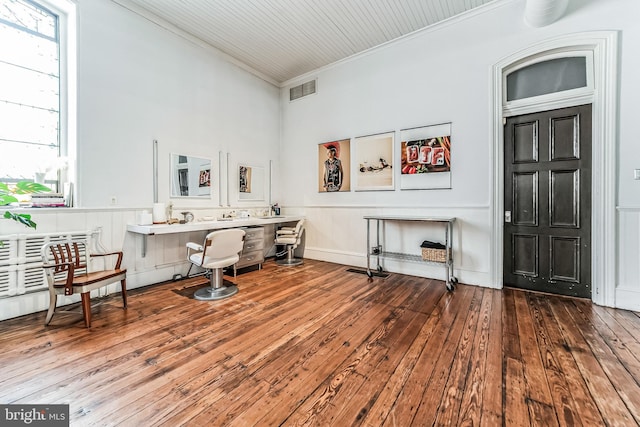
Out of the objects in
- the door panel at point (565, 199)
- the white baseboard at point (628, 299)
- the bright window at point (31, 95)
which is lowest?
the white baseboard at point (628, 299)

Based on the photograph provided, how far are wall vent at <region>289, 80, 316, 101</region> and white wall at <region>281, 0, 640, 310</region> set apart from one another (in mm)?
142

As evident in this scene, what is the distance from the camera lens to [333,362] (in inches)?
76.5

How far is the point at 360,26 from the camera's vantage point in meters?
4.00

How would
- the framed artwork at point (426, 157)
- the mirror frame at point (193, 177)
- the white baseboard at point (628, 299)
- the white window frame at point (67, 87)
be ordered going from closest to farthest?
the white baseboard at point (628, 299), the white window frame at point (67, 87), the framed artwork at point (426, 157), the mirror frame at point (193, 177)

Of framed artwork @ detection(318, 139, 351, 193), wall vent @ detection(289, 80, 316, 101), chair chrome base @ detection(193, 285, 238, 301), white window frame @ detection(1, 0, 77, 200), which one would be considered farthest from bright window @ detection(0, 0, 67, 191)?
framed artwork @ detection(318, 139, 351, 193)

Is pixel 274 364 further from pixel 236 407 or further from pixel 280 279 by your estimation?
pixel 280 279

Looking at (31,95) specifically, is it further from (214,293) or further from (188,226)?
(214,293)

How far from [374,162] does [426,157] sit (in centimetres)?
86

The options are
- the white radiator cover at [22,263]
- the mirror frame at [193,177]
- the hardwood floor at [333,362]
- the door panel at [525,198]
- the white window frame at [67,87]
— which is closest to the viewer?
the hardwood floor at [333,362]

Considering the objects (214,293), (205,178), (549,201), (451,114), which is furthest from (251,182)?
(549,201)

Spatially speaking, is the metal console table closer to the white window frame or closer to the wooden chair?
the wooden chair

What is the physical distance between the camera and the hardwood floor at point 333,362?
58.5 inches

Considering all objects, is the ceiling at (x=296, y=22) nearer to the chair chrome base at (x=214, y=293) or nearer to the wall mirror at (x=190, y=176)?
the wall mirror at (x=190, y=176)

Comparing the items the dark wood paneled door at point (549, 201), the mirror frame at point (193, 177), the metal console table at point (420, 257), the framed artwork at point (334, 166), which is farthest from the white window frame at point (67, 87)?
the dark wood paneled door at point (549, 201)
